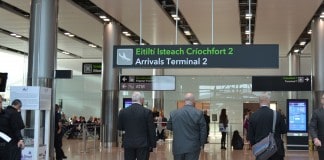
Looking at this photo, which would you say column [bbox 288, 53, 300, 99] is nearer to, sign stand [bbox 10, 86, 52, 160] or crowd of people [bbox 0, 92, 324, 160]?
sign stand [bbox 10, 86, 52, 160]

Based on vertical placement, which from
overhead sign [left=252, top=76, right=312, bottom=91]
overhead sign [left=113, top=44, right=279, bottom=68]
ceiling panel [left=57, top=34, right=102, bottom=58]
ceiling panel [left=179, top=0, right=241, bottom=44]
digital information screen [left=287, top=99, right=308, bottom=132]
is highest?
ceiling panel [left=179, top=0, right=241, bottom=44]

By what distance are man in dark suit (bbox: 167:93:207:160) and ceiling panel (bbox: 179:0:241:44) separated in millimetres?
8745

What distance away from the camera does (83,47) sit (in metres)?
28.0

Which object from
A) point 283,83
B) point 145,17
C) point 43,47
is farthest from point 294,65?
point 43,47

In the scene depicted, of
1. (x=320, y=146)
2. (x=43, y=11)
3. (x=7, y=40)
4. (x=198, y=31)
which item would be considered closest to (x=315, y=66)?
(x=198, y=31)

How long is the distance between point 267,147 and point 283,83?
14.5 m

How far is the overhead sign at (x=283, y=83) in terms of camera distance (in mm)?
20516

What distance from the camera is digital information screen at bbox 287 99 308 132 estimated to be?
19.0 meters

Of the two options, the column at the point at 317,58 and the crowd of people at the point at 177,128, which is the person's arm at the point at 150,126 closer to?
the crowd of people at the point at 177,128

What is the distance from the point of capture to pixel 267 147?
23.1 feet

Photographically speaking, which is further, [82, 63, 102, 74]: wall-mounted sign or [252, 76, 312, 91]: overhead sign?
[82, 63, 102, 74]: wall-mounted sign

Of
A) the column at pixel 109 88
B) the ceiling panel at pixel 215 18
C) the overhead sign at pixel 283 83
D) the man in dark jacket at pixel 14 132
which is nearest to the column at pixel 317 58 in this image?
the overhead sign at pixel 283 83

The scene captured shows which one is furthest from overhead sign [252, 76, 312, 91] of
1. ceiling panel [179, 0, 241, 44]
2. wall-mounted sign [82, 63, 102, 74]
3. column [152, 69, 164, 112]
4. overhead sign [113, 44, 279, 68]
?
column [152, 69, 164, 112]

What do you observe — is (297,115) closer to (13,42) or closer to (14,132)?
(14,132)
